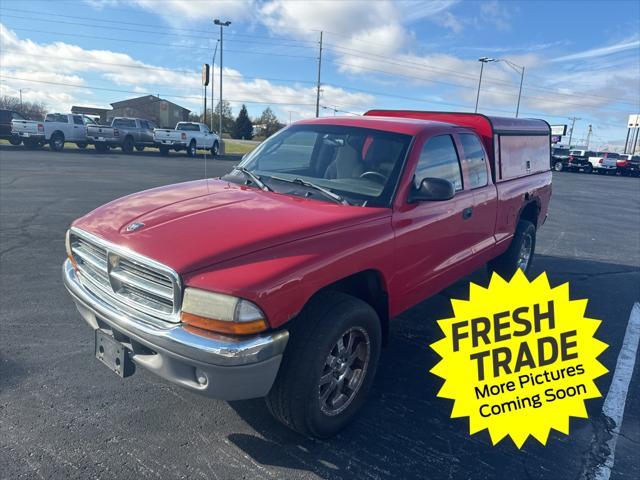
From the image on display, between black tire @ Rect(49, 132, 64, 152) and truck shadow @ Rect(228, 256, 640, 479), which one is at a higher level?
black tire @ Rect(49, 132, 64, 152)

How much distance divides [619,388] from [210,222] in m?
3.33

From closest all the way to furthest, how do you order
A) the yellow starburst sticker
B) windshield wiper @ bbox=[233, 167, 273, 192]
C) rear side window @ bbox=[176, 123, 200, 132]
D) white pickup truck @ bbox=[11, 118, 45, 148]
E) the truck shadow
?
the truck shadow
the yellow starburst sticker
windshield wiper @ bbox=[233, 167, 273, 192]
white pickup truck @ bbox=[11, 118, 45, 148]
rear side window @ bbox=[176, 123, 200, 132]

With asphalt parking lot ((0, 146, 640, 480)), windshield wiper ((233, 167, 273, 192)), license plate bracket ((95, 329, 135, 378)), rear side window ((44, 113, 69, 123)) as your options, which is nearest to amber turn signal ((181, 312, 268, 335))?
license plate bracket ((95, 329, 135, 378))

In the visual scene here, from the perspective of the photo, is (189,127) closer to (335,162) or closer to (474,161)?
(474,161)

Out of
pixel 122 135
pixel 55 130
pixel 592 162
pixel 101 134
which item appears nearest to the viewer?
pixel 55 130

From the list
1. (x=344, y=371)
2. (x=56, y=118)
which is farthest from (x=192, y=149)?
(x=344, y=371)

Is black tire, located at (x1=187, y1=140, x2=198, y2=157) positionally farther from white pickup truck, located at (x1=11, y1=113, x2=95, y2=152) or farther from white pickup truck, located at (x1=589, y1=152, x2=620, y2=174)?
white pickup truck, located at (x1=589, y1=152, x2=620, y2=174)

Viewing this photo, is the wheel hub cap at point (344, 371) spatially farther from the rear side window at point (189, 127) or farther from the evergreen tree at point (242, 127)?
the evergreen tree at point (242, 127)

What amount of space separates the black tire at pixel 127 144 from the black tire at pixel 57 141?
306cm

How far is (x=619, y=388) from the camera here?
3.55 meters

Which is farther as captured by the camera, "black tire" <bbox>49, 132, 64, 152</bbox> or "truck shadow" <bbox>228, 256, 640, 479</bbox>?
"black tire" <bbox>49, 132, 64, 152</bbox>

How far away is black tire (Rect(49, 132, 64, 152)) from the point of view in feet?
77.3

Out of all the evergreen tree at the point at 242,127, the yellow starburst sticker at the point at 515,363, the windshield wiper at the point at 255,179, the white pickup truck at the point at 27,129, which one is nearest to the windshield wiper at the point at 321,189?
the windshield wiper at the point at 255,179

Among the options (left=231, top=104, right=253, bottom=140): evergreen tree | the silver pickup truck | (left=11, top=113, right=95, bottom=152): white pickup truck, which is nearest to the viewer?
(left=11, top=113, right=95, bottom=152): white pickup truck
